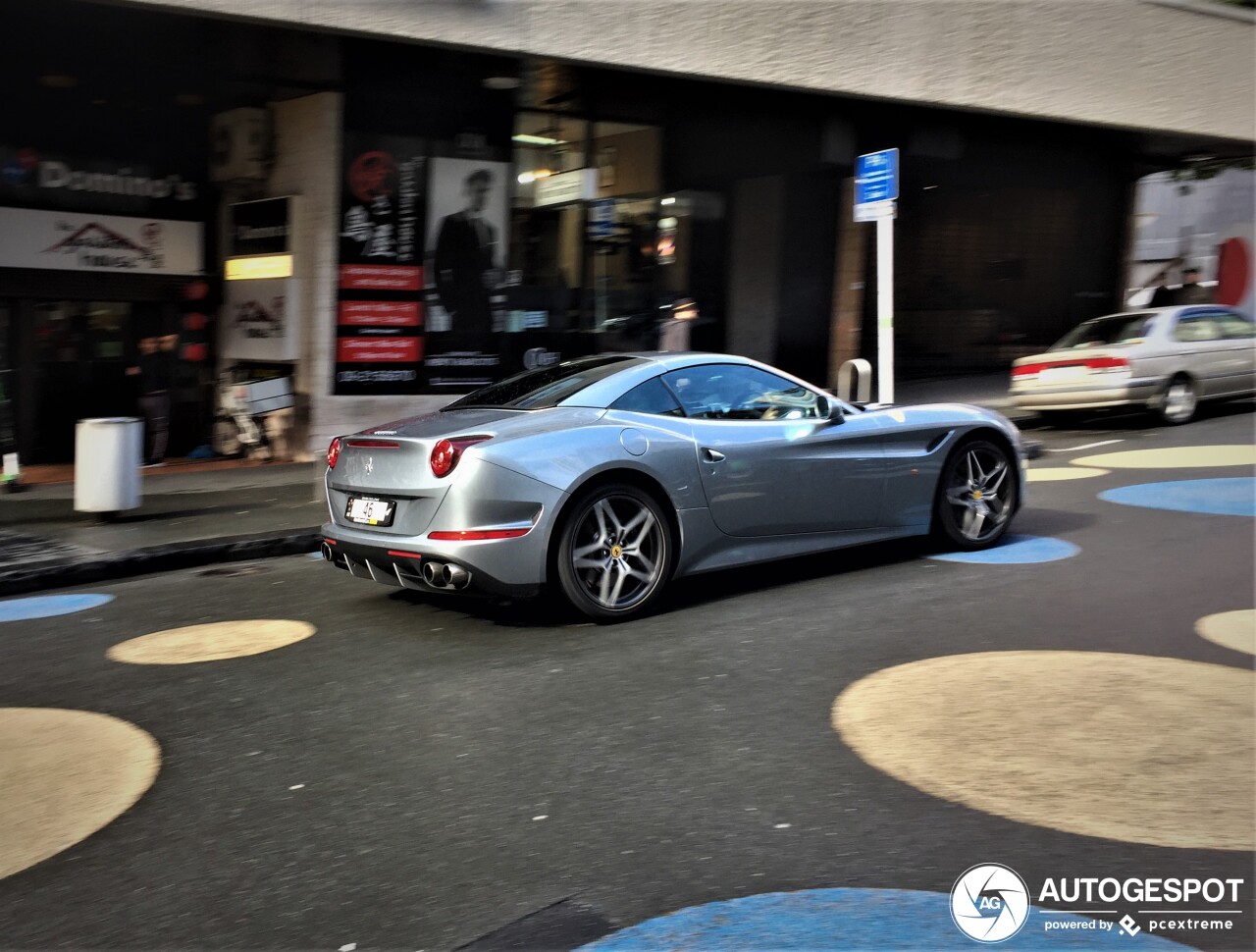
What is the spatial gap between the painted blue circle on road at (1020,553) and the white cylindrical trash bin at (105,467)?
6.71 m

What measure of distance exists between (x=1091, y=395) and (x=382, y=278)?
8.89 metres

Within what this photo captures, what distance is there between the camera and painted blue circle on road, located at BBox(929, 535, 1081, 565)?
766 centimetres

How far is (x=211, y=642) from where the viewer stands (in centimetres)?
633

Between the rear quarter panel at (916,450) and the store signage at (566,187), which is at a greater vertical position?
the store signage at (566,187)

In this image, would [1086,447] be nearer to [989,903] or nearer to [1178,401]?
[1178,401]

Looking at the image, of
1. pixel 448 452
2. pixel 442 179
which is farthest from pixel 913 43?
pixel 448 452

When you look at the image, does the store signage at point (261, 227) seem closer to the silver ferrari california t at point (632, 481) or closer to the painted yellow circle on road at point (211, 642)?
the silver ferrari california t at point (632, 481)

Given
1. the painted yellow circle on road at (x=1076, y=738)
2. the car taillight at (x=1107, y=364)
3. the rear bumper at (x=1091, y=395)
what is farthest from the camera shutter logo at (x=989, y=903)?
the car taillight at (x=1107, y=364)

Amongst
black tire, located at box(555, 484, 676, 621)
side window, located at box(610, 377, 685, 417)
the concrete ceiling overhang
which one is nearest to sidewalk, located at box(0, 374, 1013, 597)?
side window, located at box(610, 377, 685, 417)

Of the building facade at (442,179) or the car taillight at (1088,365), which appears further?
the car taillight at (1088,365)

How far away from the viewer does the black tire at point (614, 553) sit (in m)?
6.27

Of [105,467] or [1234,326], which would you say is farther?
[1234,326]

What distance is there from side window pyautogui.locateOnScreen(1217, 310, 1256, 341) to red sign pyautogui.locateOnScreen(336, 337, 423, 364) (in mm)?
10524

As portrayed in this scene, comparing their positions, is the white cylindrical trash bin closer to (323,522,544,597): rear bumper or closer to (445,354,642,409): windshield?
(445,354,642,409): windshield
